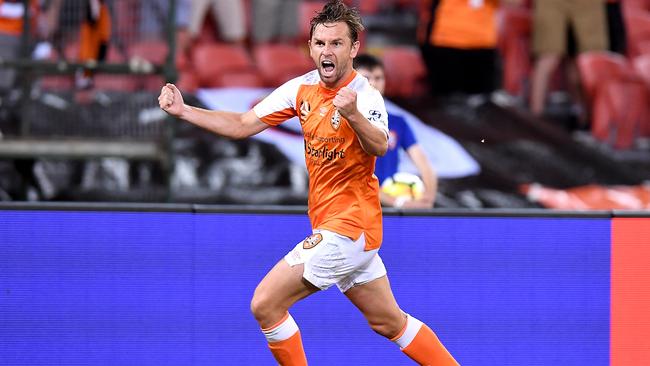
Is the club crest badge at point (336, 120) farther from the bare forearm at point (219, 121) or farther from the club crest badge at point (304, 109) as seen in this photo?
the bare forearm at point (219, 121)

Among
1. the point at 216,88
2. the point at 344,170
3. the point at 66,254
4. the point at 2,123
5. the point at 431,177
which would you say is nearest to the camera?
the point at 344,170

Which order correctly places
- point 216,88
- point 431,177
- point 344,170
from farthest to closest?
point 216,88 → point 431,177 → point 344,170

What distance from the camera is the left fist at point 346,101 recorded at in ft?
16.1

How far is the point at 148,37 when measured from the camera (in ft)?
30.6

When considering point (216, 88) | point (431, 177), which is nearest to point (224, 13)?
point (216, 88)

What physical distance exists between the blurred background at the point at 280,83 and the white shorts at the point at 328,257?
2.41m

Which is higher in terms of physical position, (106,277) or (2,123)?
(2,123)

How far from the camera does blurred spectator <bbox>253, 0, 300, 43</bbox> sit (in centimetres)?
1055

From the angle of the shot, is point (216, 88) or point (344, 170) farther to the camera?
point (216, 88)

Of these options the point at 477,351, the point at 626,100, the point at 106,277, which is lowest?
the point at 477,351

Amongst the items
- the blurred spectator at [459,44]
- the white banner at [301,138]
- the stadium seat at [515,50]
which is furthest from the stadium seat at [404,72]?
the stadium seat at [515,50]

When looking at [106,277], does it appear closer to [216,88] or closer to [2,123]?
[2,123]

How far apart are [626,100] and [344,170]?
18.9ft

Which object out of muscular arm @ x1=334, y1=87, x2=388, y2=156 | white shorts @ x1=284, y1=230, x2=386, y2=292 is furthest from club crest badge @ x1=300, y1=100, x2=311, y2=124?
white shorts @ x1=284, y1=230, x2=386, y2=292
